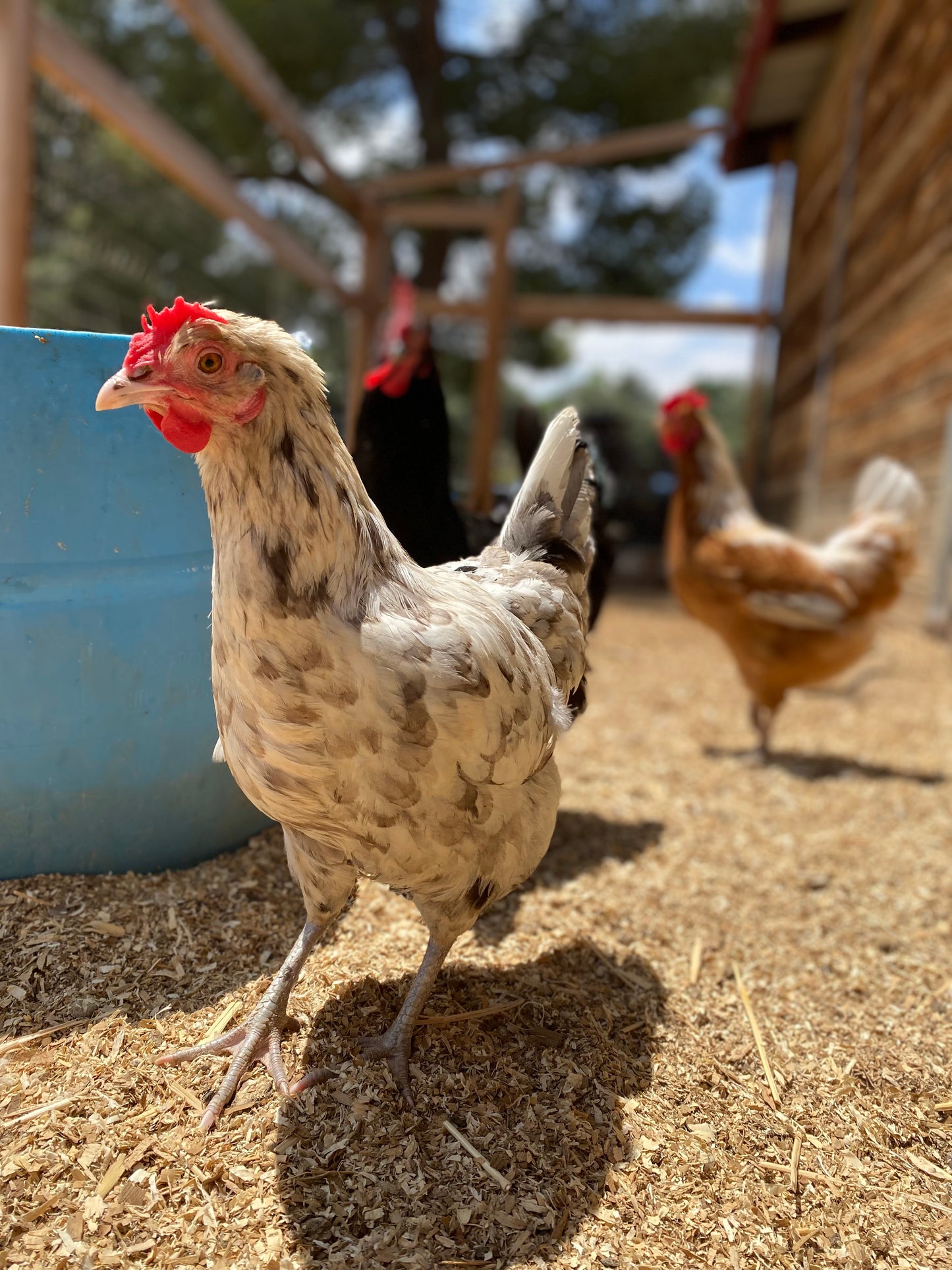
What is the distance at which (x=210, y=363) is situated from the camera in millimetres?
1320

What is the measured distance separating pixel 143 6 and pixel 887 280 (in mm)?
10407

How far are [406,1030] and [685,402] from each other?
3.78 meters

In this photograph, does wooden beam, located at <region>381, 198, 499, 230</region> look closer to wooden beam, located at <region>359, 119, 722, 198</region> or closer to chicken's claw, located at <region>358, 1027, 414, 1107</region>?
wooden beam, located at <region>359, 119, 722, 198</region>

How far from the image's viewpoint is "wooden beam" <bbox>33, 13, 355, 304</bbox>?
11.7ft

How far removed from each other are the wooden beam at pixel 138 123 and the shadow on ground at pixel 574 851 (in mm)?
3804

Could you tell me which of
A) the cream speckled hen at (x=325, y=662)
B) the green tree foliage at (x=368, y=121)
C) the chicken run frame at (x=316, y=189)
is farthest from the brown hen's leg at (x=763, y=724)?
the green tree foliage at (x=368, y=121)

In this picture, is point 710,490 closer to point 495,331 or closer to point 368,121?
point 495,331

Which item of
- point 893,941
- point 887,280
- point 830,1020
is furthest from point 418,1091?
point 887,280

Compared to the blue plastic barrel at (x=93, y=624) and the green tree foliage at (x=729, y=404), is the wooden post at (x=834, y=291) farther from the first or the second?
the green tree foliage at (x=729, y=404)

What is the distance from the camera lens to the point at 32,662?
5.87ft

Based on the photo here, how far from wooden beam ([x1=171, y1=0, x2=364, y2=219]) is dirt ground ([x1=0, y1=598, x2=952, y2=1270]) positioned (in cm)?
458

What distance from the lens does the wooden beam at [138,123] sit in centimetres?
358

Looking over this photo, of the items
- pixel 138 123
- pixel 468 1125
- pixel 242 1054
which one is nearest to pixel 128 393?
pixel 242 1054

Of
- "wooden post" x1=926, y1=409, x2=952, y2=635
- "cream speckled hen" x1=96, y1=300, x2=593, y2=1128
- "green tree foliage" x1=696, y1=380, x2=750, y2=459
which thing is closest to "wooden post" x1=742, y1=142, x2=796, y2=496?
"wooden post" x1=926, y1=409, x2=952, y2=635
